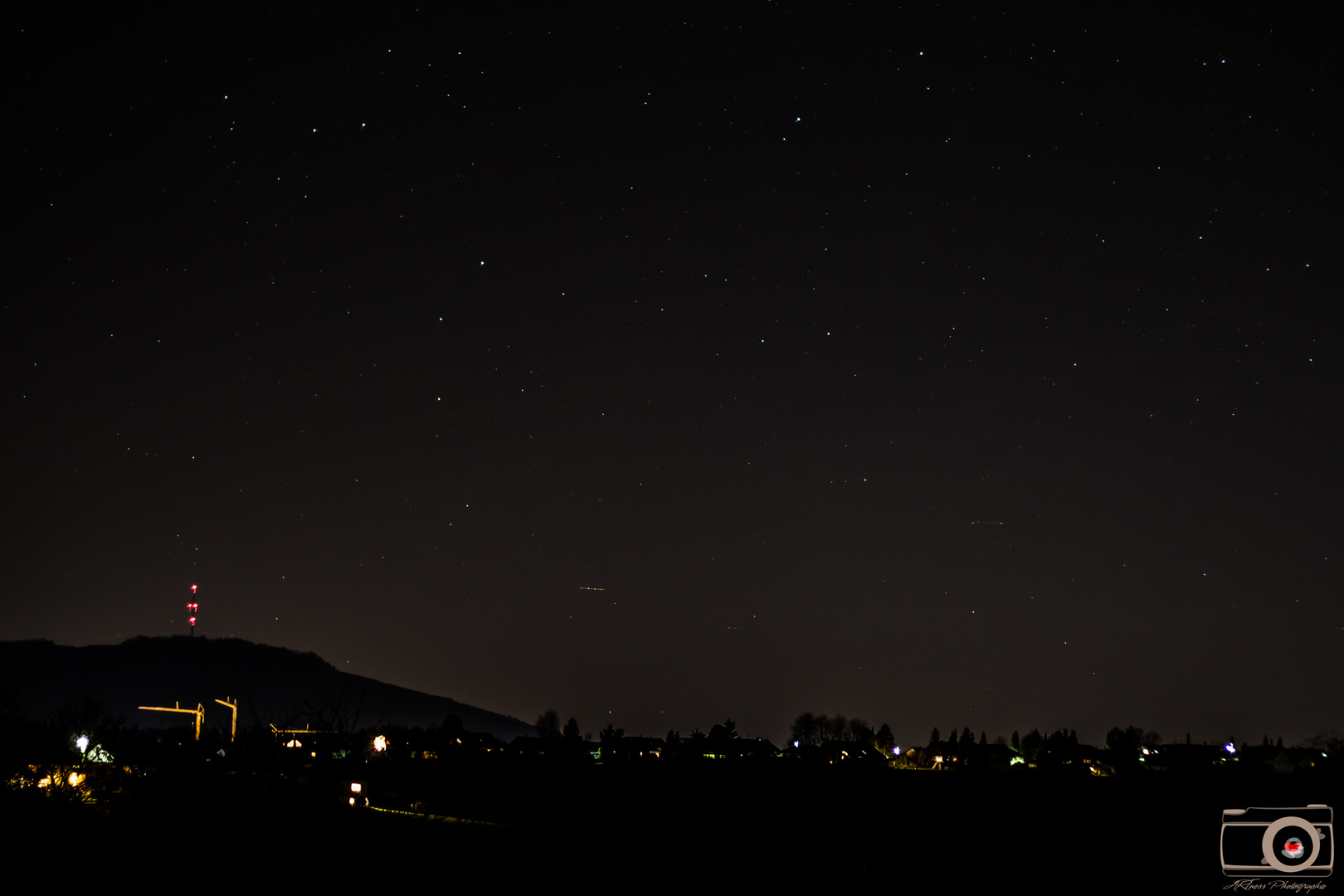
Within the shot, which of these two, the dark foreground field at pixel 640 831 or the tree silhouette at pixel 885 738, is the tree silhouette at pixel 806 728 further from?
the dark foreground field at pixel 640 831

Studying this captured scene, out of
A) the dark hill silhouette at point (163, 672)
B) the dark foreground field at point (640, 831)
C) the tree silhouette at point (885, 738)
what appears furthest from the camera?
the dark hill silhouette at point (163, 672)

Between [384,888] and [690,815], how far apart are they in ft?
39.4

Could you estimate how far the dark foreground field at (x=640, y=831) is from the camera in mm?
15602

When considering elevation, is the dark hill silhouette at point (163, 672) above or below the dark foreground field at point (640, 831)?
below

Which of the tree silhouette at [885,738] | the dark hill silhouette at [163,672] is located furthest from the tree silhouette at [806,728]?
the dark hill silhouette at [163,672]

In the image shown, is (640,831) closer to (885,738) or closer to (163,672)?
(885,738)

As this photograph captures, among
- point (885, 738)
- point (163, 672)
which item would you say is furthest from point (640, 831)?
point (163, 672)

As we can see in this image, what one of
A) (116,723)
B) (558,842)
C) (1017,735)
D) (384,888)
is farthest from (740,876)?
(1017,735)

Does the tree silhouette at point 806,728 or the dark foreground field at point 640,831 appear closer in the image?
the dark foreground field at point 640,831

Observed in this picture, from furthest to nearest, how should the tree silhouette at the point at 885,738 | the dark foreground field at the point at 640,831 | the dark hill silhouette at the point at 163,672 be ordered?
the dark hill silhouette at the point at 163,672 < the tree silhouette at the point at 885,738 < the dark foreground field at the point at 640,831

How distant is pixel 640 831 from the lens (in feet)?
72.9

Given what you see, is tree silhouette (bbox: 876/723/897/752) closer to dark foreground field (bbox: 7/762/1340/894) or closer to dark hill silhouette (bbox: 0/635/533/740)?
dark foreground field (bbox: 7/762/1340/894)

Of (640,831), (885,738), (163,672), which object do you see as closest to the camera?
(640,831)

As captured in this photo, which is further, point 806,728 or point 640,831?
point 806,728
